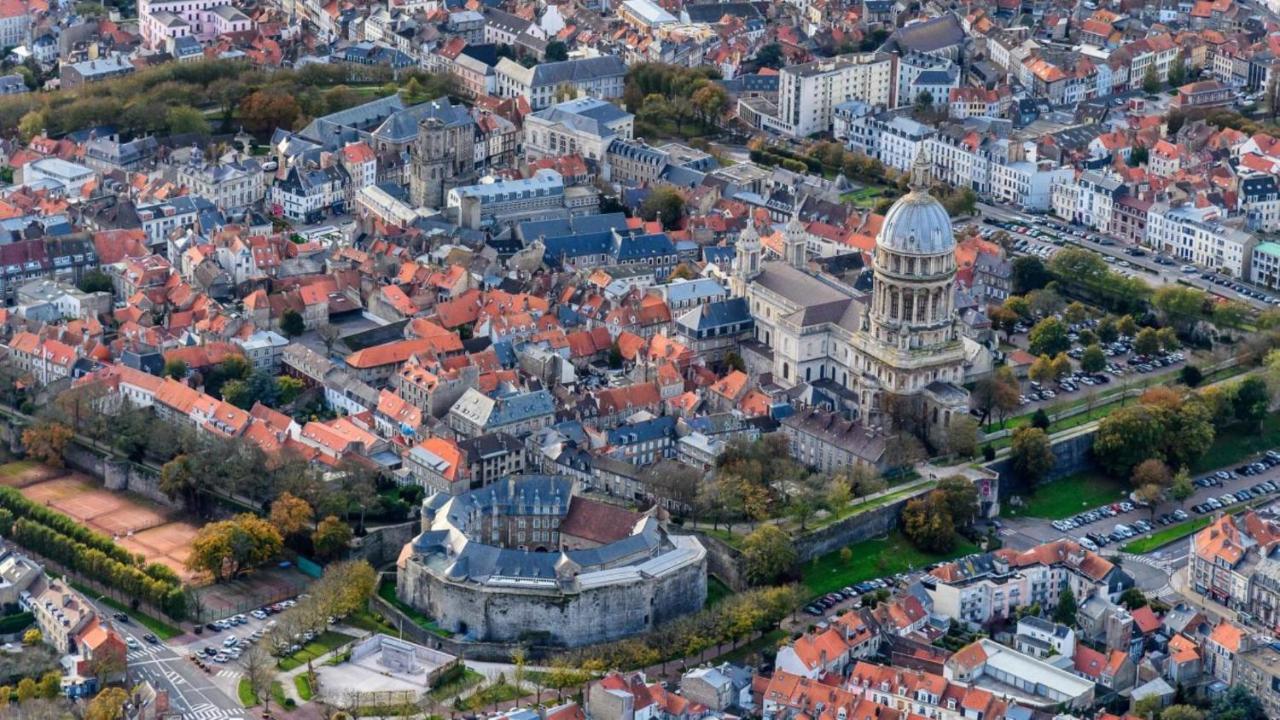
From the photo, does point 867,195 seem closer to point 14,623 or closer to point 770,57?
point 770,57

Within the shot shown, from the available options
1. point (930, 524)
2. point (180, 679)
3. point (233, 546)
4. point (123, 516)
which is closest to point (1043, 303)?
point (930, 524)

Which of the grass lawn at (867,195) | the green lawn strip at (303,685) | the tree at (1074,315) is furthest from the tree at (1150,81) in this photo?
the green lawn strip at (303,685)

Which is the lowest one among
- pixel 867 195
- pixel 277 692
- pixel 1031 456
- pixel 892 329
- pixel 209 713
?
pixel 867 195

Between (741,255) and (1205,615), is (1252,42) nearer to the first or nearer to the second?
(741,255)

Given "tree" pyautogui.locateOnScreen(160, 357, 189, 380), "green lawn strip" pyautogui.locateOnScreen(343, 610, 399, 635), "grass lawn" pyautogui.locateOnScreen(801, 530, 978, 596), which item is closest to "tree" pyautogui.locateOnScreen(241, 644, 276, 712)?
"green lawn strip" pyautogui.locateOnScreen(343, 610, 399, 635)

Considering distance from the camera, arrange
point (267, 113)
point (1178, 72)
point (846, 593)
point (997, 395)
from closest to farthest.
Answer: point (846, 593), point (997, 395), point (267, 113), point (1178, 72)

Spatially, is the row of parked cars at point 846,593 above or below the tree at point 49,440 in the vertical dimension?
below

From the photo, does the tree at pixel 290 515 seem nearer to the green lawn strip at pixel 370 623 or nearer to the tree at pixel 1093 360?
the green lawn strip at pixel 370 623
